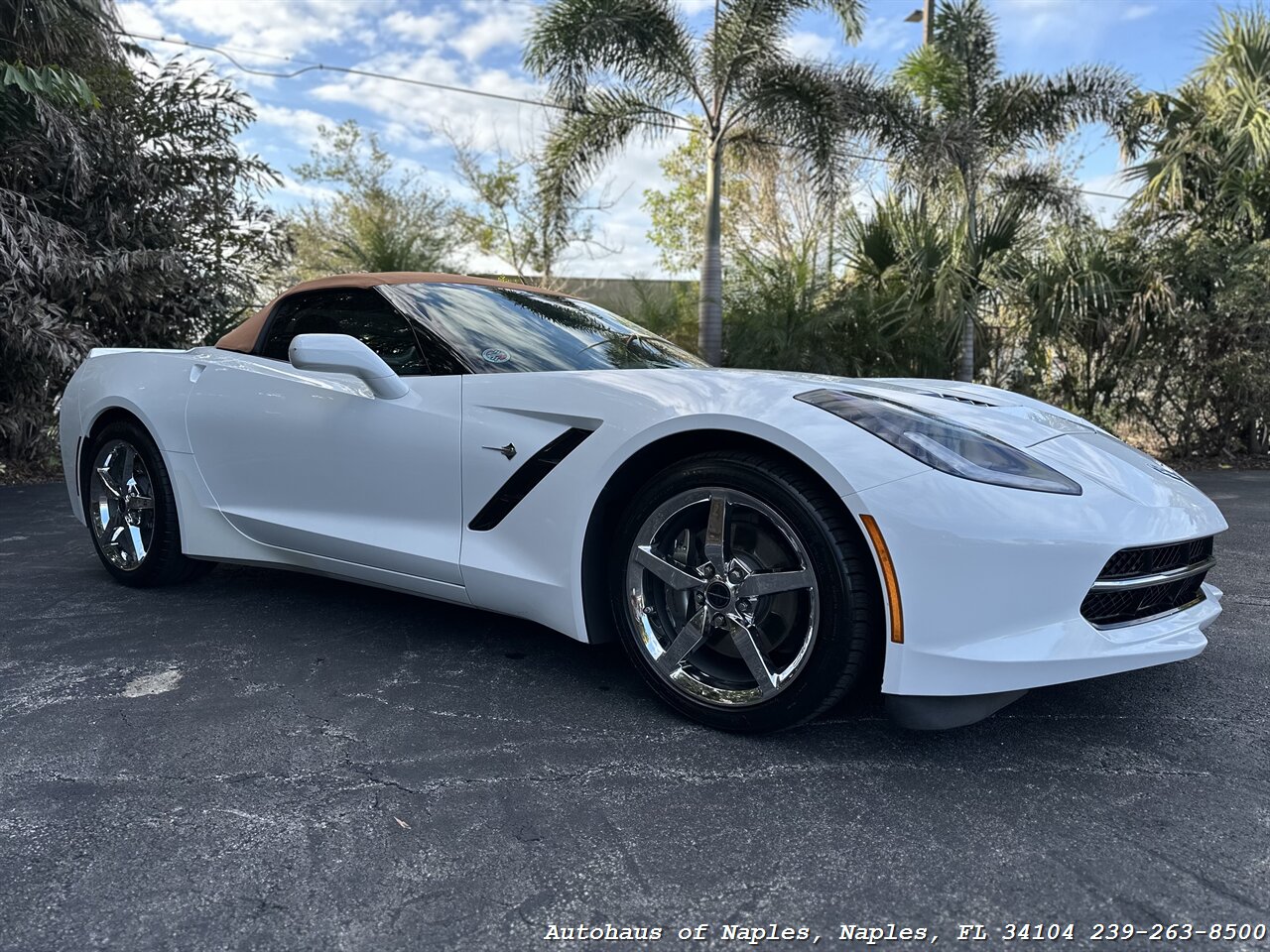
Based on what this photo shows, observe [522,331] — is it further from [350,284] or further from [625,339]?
[350,284]

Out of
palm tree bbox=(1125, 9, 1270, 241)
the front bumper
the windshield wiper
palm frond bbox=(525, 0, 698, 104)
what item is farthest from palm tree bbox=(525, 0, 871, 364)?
the front bumper

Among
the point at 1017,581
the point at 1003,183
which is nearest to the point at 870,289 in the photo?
the point at 1003,183

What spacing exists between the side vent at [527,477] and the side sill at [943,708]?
105cm

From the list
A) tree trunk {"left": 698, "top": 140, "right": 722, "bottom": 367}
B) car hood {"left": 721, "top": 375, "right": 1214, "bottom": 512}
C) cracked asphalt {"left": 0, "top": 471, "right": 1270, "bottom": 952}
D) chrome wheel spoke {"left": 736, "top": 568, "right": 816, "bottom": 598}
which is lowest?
cracked asphalt {"left": 0, "top": 471, "right": 1270, "bottom": 952}

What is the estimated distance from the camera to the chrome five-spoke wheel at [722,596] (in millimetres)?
2164

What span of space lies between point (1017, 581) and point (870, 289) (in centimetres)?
792

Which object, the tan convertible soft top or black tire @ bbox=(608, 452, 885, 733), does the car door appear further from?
black tire @ bbox=(608, 452, 885, 733)

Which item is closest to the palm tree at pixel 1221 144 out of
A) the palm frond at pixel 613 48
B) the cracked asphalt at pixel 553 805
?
the palm frond at pixel 613 48

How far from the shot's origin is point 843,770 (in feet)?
6.87

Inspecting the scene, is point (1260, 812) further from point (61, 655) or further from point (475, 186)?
point (475, 186)

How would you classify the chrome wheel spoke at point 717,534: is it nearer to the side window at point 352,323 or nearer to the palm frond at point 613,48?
the side window at point 352,323

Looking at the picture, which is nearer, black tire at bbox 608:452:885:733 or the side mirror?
black tire at bbox 608:452:885:733

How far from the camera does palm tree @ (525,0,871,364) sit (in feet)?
33.6

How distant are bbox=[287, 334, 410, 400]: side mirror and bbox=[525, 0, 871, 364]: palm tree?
7539 millimetres
